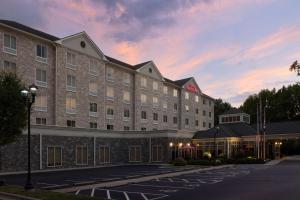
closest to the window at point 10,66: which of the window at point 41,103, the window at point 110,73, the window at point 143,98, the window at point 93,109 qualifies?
the window at point 41,103

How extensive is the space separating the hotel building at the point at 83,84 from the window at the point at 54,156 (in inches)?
169

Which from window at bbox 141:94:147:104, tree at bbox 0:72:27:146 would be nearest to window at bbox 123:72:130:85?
window at bbox 141:94:147:104

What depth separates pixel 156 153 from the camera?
5141cm

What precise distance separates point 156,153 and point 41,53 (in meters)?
20.6

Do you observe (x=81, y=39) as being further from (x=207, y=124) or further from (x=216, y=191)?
(x=207, y=124)

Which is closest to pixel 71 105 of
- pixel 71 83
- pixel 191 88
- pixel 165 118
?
pixel 71 83

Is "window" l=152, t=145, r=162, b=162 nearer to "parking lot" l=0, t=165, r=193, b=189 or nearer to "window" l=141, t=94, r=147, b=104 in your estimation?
"window" l=141, t=94, r=147, b=104

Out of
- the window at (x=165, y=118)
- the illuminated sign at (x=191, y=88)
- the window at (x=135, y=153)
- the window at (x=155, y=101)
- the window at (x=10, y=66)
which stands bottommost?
the window at (x=135, y=153)

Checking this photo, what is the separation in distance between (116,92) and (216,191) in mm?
36640

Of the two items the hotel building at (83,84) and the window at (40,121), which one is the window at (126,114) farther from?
the window at (40,121)

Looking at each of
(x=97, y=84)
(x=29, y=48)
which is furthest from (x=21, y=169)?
(x=97, y=84)

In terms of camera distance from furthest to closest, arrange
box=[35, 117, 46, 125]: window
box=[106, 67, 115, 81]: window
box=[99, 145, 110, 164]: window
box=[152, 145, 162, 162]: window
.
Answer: box=[106, 67, 115, 81]: window → box=[152, 145, 162, 162]: window → box=[99, 145, 110, 164]: window → box=[35, 117, 46, 125]: window

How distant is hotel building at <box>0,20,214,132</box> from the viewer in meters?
41.3

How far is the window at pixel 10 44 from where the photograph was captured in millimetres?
39281
